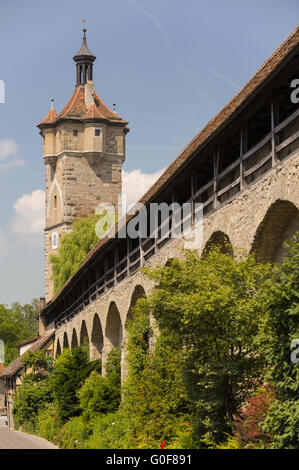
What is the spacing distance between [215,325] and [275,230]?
257 centimetres

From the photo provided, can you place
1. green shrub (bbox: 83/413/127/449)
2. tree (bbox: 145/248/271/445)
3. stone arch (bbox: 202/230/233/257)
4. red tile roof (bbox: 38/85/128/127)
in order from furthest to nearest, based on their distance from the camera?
red tile roof (bbox: 38/85/128/127) < green shrub (bbox: 83/413/127/449) < stone arch (bbox: 202/230/233/257) < tree (bbox: 145/248/271/445)

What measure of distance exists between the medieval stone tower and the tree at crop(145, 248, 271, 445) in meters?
48.0

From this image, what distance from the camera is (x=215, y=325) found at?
47.1 ft

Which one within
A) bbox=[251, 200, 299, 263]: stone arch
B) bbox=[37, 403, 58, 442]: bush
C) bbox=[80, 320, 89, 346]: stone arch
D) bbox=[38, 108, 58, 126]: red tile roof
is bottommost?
bbox=[37, 403, 58, 442]: bush

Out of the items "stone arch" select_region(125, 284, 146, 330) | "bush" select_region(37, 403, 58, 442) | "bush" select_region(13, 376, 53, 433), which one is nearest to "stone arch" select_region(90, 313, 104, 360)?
"bush" select_region(37, 403, 58, 442)

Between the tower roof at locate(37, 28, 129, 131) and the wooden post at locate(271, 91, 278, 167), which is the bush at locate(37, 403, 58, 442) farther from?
the tower roof at locate(37, 28, 129, 131)

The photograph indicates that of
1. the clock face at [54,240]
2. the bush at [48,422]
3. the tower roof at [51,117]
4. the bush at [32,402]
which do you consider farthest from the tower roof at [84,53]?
the bush at [48,422]

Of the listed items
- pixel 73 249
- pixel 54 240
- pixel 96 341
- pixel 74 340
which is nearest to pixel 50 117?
pixel 54 240

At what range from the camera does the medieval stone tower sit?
62.9 m

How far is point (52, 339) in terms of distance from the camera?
56750 mm

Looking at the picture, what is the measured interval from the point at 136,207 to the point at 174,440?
8380mm

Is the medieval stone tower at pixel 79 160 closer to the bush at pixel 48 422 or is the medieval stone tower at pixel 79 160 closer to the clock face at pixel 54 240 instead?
the clock face at pixel 54 240

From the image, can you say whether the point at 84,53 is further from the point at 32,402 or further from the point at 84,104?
the point at 32,402
